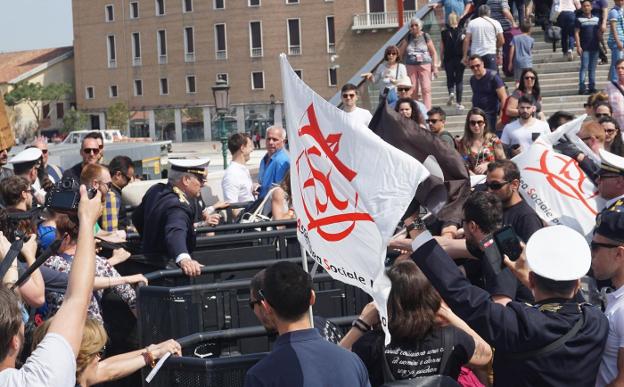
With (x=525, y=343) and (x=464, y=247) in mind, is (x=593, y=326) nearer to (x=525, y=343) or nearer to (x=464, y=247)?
(x=525, y=343)

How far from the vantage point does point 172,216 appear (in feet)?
22.1

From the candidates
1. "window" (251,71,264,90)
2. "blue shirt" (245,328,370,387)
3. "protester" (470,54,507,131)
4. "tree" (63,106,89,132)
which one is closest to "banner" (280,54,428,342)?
"blue shirt" (245,328,370,387)

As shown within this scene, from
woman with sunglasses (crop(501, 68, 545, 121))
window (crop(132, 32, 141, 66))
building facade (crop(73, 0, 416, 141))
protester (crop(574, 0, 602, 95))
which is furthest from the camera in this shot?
window (crop(132, 32, 141, 66))

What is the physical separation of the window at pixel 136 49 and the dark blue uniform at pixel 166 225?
258 feet

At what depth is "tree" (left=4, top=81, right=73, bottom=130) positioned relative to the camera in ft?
277

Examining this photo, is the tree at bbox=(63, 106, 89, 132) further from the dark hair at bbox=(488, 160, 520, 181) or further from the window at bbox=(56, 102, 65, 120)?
the dark hair at bbox=(488, 160, 520, 181)

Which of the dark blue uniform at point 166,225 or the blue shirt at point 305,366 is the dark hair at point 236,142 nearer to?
the dark blue uniform at point 166,225

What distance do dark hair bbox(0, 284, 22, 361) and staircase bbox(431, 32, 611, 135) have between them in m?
11.0

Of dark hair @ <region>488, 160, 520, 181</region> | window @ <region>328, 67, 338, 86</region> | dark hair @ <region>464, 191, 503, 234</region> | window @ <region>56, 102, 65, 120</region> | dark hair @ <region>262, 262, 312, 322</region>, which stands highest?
window @ <region>328, 67, 338, 86</region>

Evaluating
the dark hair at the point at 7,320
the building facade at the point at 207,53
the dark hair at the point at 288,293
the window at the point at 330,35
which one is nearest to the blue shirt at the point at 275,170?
the dark hair at the point at 288,293

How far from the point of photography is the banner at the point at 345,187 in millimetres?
3896

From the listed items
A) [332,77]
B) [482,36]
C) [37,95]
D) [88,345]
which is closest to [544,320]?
[88,345]

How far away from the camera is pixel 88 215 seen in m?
3.50

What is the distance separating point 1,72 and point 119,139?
118 ft
